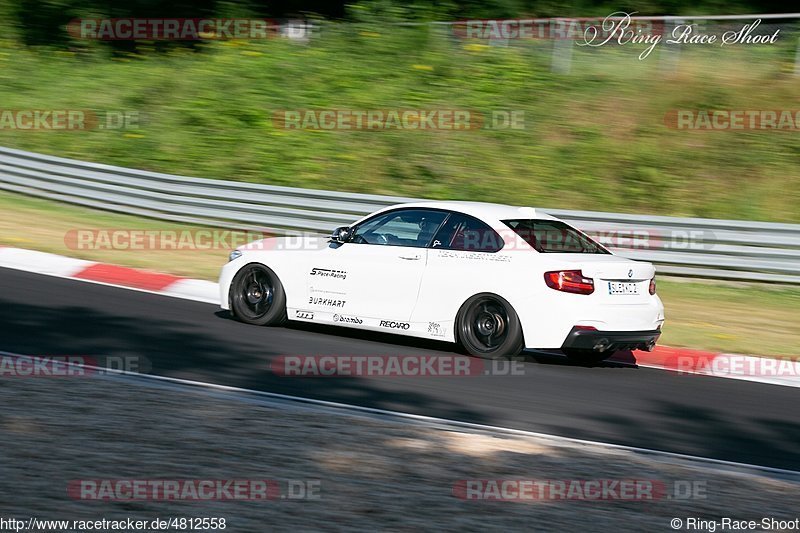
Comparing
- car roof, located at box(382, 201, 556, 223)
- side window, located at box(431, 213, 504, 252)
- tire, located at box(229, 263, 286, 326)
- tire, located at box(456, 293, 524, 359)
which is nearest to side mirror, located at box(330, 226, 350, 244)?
car roof, located at box(382, 201, 556, 223)

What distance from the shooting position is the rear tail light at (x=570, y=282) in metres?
8.79

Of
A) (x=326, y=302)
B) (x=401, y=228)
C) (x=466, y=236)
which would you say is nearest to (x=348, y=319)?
(x=326, y=302)

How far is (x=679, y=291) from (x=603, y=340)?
18.9 feet

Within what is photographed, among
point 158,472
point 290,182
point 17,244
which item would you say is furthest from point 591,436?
point 290,182

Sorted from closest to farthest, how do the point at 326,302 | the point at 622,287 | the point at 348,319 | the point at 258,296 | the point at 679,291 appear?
the point at 622,287, the point at 348,319, the point at 326,302, the point at 258,296, the point at 679,291

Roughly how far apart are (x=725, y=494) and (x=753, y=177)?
13.3m

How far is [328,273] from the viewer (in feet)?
32.3

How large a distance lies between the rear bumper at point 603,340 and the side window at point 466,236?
42.2 inches

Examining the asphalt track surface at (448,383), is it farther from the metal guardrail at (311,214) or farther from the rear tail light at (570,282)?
the metal guardrail at (311,214)

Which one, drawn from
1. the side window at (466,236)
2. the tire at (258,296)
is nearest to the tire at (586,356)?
the side window at (466,236)

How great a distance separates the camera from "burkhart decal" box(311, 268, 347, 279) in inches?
385

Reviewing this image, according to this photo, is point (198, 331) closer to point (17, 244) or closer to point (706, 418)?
point (706, 418)

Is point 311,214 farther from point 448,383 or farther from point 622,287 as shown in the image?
point 448,383

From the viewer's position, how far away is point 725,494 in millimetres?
5508
